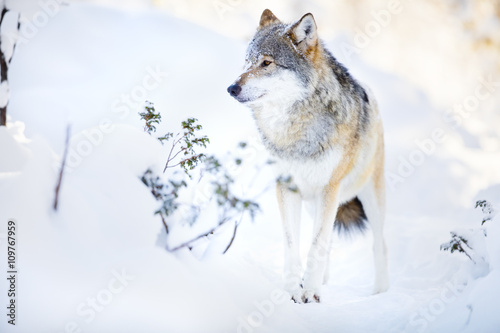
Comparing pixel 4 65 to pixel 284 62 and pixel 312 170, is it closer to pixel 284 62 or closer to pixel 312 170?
pixel 284 62

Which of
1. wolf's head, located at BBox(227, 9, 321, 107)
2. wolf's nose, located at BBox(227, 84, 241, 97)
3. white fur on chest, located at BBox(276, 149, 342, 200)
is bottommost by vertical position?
white fur on chest, located at BBox(276, 149, 342, 200)

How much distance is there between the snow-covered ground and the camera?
171 centimetres

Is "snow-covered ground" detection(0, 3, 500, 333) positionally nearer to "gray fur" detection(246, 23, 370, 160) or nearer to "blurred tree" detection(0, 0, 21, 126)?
"blurred tree" detection(0, 0, 21, 126)

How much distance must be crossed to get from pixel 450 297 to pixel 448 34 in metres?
5.64

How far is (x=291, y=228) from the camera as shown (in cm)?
313

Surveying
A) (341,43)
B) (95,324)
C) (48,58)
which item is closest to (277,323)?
(95,324)

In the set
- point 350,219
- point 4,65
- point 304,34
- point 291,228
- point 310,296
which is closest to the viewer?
point 4,65

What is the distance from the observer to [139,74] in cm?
532

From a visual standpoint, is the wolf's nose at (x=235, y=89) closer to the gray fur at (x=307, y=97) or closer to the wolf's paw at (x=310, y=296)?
the gray fur at (x=307, y=97)

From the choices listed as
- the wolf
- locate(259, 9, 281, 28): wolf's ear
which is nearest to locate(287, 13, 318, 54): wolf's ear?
the wolf

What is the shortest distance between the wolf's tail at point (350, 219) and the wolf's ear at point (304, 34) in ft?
5.45

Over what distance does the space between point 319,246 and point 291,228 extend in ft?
0.85

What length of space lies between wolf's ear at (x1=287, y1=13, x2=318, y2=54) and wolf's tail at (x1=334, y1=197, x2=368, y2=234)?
1.66 metres

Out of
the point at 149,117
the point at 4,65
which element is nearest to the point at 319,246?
the point at 149,117
